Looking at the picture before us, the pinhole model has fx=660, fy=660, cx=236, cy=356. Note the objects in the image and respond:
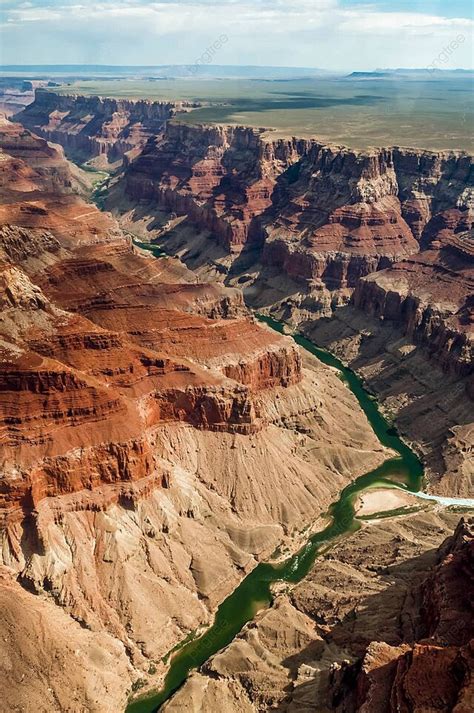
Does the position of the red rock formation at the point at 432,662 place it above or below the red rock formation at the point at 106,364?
below

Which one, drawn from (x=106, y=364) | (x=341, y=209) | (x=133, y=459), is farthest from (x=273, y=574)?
(x=341, y=209)

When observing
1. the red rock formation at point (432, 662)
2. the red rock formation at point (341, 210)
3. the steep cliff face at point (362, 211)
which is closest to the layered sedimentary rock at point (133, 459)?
the red rock formation at point (432, 662)

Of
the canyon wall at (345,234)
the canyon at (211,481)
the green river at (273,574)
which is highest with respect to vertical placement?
the canyon wall at (345,234)

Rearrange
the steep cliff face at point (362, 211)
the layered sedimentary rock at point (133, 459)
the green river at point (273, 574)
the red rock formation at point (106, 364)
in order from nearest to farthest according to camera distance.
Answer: the green river at point (273, 574) → the layered sedimentary rock at point (133, 459) → the red rock formation at point (106, 364) → the steep cliff face at point (362, 211)

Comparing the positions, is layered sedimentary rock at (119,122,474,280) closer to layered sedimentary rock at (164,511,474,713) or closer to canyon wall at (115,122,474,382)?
canyon wall at (115,122,474,382)

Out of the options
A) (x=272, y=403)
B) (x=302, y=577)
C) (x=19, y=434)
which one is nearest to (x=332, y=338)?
(x=272, y=403)

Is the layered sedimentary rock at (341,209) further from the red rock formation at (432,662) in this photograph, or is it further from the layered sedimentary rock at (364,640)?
the red rock formation at (432,662)
